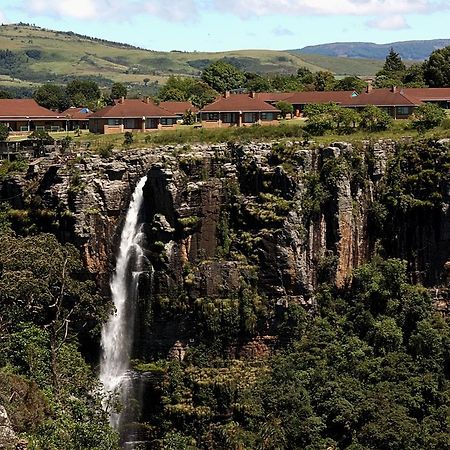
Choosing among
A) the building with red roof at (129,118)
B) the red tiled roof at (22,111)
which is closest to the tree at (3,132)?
the red tiled roof at (22,111)

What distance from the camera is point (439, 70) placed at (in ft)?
272

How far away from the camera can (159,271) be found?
180 ft

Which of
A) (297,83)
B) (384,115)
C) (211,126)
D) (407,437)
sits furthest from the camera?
(297,83)

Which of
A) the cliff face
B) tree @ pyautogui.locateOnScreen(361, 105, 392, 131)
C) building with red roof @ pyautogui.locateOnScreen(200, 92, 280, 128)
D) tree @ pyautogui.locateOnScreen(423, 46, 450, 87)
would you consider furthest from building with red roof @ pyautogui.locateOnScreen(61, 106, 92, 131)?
tree @ pyautogui.locateOnScreen(423, 46, 450, 87)

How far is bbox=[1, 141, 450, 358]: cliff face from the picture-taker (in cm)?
5447

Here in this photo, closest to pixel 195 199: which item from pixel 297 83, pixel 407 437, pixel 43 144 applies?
pixel 43 144

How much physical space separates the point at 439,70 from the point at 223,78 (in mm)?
26878

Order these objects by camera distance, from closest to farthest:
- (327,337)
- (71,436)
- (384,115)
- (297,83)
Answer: (71,436) < (327,337) < (384,115) < (297,83)

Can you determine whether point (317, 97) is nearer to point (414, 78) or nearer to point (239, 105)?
point (239, 105)

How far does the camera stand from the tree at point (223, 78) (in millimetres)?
99812

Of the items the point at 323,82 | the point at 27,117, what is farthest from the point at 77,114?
the point at 323,82

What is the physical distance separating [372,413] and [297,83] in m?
52.0

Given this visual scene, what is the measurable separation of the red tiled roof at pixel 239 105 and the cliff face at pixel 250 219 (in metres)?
11.6

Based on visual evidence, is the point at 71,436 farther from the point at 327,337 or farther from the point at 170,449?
the point at 327,337
